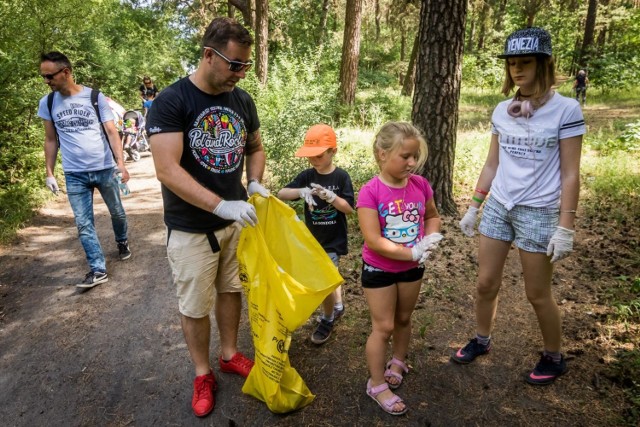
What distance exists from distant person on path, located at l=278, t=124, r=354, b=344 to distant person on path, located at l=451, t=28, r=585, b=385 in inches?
37.9

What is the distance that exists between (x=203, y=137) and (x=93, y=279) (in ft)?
9.60

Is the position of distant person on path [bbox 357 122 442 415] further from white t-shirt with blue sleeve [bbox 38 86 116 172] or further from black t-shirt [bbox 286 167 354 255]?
white t-shirt with blue sleeve [bbox 38 86 116 172]

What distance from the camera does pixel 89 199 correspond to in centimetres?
423

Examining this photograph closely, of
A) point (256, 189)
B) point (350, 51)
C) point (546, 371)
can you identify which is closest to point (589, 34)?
point (350, 51)

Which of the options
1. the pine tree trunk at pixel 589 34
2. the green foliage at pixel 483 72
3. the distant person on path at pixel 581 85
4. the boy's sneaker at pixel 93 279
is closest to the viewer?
the boy's sneaker at pixel 93 279

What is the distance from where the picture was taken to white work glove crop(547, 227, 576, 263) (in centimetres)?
218

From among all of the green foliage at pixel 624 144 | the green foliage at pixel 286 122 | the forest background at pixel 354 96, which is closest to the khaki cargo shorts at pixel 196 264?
the forest background at pixel 354 96

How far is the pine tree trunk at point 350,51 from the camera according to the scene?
389 inches

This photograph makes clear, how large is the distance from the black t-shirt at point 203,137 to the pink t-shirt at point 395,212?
31.8 inches

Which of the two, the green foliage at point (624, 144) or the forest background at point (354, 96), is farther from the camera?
the green foliage at point (624, 144)

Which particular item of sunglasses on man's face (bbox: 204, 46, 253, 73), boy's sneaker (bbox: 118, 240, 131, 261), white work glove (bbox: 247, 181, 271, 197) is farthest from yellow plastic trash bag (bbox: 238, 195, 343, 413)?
boy's sneaker (bbox: 118, 240, 131, 261)

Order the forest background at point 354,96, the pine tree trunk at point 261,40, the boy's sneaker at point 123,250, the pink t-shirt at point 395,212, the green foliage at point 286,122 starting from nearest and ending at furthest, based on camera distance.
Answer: the pink t-shirt at point 395,212, the forest background at point 354,96, the boy's sneaker at point 123,250, the green foliage at point 286,122, the pine tree trunk at point 261,40

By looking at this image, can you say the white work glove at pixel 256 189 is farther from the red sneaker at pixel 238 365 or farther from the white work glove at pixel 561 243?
the white work glove at pixel 561 243

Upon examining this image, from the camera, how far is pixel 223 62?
2.15 metres
